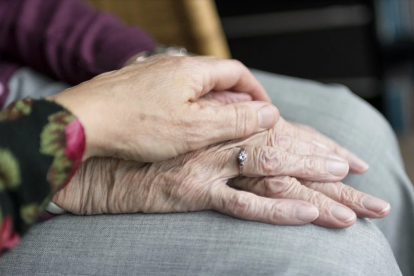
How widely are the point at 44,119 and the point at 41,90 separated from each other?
50 cm

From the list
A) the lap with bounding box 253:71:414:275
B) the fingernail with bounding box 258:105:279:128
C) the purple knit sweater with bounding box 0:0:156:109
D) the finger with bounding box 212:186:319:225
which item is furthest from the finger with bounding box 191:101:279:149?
the purple knit sweater with bounding box 0:0:156:109

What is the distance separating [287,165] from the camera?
2.31 ft

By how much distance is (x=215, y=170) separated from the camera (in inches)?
27.6

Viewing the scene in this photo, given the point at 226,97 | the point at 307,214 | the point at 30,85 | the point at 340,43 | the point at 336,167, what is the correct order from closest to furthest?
the point at 307,214 → the point at 336,167 → the point at 226,97 → the point at 30,85 → the point at 340,43

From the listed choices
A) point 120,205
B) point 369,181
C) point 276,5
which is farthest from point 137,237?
point 276,5

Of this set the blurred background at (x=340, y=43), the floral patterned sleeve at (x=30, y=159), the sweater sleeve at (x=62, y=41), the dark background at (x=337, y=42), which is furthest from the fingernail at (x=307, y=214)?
the dark background at (x=337, y=42)

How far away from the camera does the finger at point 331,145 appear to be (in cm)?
80

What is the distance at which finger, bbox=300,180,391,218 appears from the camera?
684 millimetres

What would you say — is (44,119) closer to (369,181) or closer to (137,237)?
(137,237)

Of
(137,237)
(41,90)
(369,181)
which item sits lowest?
(369,181)

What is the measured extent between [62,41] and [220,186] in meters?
0.58

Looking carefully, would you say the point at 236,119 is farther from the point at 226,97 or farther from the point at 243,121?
the point at 226,97

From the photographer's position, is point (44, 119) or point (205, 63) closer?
point (44, 119)

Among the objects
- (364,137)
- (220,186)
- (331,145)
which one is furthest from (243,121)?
(364,137)
